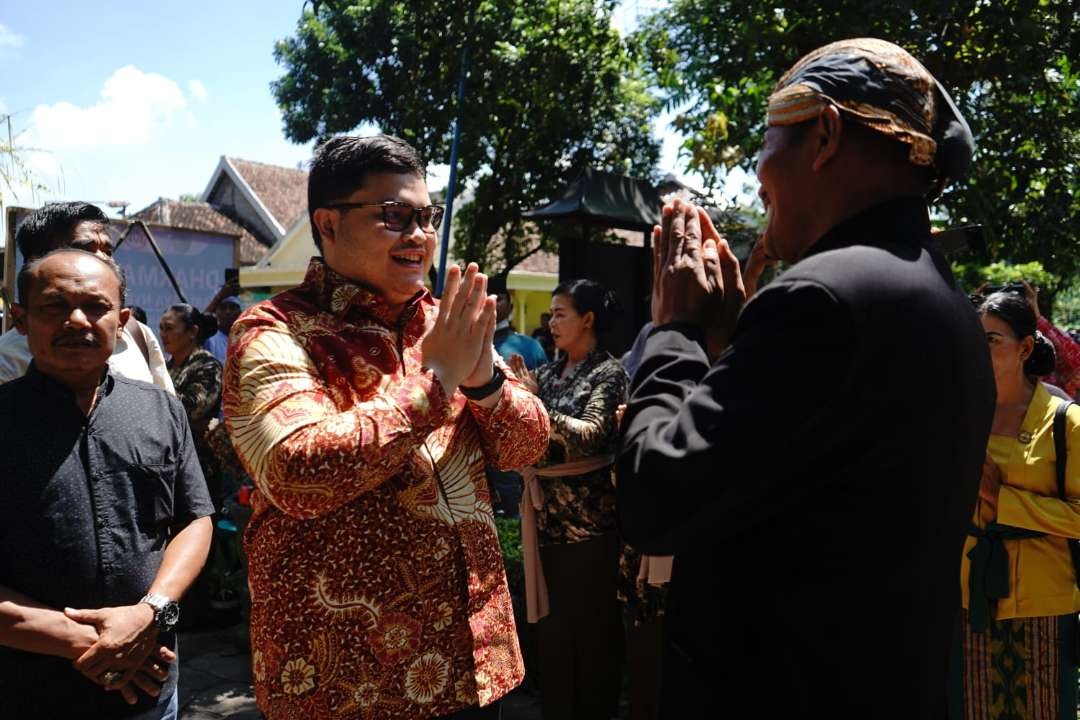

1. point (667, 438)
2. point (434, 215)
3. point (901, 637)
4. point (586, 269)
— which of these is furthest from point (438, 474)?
point (586, 269)

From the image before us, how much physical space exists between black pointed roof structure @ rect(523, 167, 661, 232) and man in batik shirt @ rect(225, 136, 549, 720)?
632 centimetres

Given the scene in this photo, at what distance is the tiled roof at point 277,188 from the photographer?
33.2 m

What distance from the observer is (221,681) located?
5.17 m

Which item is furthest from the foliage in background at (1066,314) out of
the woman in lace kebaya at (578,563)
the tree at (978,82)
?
the woman in lace kebaya at (578,563)

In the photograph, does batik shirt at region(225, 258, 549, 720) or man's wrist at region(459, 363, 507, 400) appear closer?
batik shirt at region(225, 258, 549, 720)

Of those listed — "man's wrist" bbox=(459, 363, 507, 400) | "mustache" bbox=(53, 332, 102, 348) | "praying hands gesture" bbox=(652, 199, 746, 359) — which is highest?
"praying hands gesture" bbox=(652, 199, 746, 359)


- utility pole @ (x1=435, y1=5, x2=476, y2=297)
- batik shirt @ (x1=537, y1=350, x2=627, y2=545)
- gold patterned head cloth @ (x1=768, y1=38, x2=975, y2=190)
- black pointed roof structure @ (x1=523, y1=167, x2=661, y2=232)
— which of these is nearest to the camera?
gold patterned head cloth @ (x1=768, y1=38, x2=975, y2=190)

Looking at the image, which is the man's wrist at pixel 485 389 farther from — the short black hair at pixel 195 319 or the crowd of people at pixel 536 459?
the short black hair at pixel 195 319

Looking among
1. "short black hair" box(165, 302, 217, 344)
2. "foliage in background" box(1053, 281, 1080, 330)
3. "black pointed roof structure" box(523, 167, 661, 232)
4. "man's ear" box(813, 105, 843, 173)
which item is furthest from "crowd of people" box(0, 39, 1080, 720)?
"foliage in background" box(1053, 281, 1080, 330)

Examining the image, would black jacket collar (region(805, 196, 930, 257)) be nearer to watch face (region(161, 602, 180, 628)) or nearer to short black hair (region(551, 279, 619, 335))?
watch face (region(161, 602, 180, 628))

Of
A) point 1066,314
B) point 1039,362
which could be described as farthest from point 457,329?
point 1066,314

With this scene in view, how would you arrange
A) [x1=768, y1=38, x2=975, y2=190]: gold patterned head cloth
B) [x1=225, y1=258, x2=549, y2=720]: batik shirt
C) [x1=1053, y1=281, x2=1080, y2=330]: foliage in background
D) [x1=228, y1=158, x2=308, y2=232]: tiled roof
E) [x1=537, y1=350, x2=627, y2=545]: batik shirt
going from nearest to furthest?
[x1=768, y1=38, x2=975, y2=190]: gold patterned head cloth < [x1=225, y1=258, x2=549, y2=720]: batik shirt < [x1=537, y1=350, x2=627, y2=545]: batik shirt < [x1=1053, y1=281, x2=1080, y2=330]: foliage in background < [x1=228, y1=158, x2=308, y2=232]: tiled roof

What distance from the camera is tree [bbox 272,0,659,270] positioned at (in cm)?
1156

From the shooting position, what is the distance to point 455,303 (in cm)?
182
